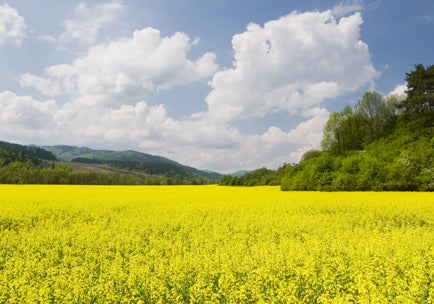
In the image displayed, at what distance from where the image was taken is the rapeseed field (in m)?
5.36

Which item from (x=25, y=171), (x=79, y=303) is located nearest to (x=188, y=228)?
(x=79, y=303)

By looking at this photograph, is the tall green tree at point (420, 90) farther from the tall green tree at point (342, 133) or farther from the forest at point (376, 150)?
the tall green tree at point (342, 133)

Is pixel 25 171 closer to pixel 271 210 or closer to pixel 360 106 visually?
pixel 271 210

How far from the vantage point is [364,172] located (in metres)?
31.5

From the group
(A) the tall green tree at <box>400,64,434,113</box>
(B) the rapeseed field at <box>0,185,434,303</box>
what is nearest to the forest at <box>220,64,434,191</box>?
(A) the tall green tree at <box>400,64,434,113</box>

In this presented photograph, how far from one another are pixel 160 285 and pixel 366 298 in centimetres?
398

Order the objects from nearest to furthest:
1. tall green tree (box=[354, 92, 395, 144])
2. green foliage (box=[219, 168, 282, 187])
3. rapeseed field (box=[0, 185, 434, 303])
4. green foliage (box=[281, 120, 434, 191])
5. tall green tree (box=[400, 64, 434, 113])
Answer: rapeseed field (box=[0, 185, 434, 303]) → green foliage (box=[281, 120, 434, 191]) → tall green tree (box=[400, 64, 434, 113]) → tall green tree (box=[354, 92, 395, 144]) → green foliage (box=[219, 168, 282, 187])

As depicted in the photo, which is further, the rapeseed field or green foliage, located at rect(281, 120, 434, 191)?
green foliage, located at rect(281, 120, 434, 191)

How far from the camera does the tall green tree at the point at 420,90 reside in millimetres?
42500

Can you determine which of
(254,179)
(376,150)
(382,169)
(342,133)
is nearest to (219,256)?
(382,169)

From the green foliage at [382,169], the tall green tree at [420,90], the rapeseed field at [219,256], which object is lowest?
the rapeseed field at [219,256]

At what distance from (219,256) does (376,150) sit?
3971 cm

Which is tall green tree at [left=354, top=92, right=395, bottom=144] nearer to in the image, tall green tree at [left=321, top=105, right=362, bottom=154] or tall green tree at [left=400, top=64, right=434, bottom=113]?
tall green tree at [left=321, top=105, right=362, bottom=154]

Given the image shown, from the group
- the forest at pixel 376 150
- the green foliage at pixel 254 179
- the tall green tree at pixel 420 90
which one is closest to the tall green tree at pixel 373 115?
the forest at pixel 376 150
